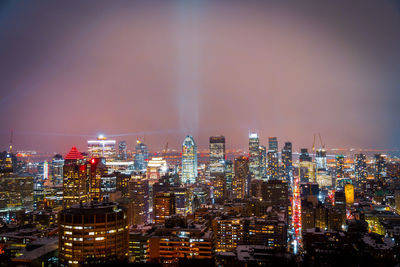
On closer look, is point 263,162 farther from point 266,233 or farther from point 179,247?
point 179,247

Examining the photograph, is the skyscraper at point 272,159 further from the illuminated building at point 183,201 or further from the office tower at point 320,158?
the illuminated building at point 183,201

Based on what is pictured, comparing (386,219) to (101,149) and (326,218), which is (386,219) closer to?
(326,218)

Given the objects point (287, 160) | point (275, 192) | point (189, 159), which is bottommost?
point (275, 192)

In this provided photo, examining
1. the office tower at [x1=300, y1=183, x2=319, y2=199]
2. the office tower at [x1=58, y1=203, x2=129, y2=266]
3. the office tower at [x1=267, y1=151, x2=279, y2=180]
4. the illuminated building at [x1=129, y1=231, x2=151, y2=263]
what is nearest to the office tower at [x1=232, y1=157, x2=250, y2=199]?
the office tower at [x1=300, y1=183, x2=319, y2=199]

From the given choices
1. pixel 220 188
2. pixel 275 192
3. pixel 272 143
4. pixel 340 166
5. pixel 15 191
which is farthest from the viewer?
pixel 272 143

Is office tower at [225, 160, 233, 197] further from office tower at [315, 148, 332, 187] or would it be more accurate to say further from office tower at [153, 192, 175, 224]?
office tower at [153, 192, 175, 224]

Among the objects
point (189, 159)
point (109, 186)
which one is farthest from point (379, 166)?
point (109, 186)

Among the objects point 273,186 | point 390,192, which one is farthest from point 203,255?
point 390,192

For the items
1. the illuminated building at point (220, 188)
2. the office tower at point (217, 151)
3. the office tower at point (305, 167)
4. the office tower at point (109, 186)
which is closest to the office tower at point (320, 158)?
the office tower at point (305, 167)
